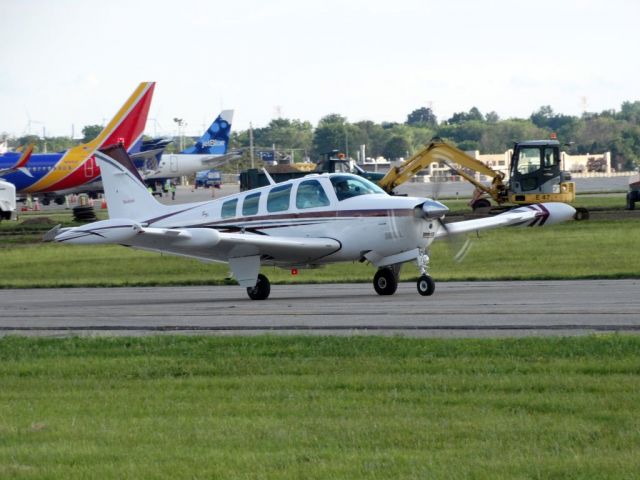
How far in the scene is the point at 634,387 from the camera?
1053cm

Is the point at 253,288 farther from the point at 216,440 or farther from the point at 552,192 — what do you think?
the point at 552,192

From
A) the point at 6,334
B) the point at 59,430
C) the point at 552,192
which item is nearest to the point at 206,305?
the point at 6,334

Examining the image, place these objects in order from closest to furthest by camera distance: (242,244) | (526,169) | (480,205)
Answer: (242,244) < (480,205) < (526,169)

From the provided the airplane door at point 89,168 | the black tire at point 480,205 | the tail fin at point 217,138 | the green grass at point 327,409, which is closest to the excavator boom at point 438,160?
the black tire at point 480,205

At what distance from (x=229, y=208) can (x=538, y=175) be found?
3272cm

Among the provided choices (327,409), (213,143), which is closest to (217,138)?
(213,143)

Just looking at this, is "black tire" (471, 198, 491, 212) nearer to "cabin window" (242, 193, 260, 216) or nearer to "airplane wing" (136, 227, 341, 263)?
"cabin window" (242, 193, 260, 216)

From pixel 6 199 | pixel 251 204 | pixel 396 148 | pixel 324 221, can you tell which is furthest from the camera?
pixel 396 148

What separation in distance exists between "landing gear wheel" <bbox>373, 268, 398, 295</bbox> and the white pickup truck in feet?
132

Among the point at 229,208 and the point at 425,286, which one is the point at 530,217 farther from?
the point at 229,208

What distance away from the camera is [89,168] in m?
67.5

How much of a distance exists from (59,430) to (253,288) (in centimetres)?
1281

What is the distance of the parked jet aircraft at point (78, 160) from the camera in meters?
64.4

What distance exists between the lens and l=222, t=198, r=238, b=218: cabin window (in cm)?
2312
